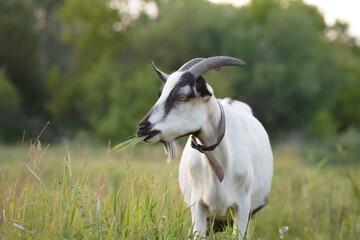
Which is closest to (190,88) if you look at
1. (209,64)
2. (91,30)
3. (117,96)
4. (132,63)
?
(209,64)

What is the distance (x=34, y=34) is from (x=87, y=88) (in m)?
7.24

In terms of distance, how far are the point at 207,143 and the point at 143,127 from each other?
0.81 metres

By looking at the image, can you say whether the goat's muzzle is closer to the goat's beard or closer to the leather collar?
the goat's beard

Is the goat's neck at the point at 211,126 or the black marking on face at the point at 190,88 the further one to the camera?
the goat's neck at the point at 211,126

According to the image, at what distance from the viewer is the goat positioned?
3.40 m

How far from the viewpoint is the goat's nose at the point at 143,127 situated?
10.5 ft

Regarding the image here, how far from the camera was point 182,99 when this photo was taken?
3.43 meters

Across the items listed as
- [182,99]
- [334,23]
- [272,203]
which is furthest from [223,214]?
[334,23]

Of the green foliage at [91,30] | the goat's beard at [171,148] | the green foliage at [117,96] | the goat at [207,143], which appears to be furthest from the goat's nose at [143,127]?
the green foliage at [91,30]

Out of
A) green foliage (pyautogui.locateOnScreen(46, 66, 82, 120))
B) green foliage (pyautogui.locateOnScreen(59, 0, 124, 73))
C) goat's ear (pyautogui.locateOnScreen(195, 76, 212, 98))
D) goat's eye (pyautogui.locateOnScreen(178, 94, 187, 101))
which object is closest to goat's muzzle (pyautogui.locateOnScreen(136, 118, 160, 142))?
Answer: goat's eye (pyautogui.locateOnScreen(178, 94, 187, 101))

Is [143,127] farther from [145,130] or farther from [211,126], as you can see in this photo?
[211,126]

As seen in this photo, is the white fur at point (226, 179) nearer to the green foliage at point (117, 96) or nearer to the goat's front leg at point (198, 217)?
the goat's front leg at point (198, 217)

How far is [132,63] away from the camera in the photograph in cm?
2859

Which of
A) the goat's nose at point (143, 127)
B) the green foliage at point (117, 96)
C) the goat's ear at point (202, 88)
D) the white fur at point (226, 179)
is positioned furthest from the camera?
the green foliage at point (117, 96)
